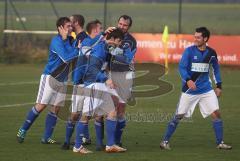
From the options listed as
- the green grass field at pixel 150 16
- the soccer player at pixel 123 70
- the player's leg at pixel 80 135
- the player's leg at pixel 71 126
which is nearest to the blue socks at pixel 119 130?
the soccer player at pixel 123 70

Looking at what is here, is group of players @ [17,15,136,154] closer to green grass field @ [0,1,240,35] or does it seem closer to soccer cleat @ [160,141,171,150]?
soccer cleat @ [160,141,171,150]

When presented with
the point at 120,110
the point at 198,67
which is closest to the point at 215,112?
the point at 198,67

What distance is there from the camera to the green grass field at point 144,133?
1243cm

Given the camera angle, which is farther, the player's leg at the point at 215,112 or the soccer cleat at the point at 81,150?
the player's leg at the point at 215,112

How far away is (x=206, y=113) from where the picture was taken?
13.5m

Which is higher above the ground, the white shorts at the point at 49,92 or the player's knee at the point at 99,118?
the white shorts at the point at 49,92

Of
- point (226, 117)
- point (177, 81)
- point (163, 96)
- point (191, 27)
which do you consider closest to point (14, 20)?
point (191, 27)

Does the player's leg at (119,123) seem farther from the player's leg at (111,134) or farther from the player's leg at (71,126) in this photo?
the player's leg at (71,126)

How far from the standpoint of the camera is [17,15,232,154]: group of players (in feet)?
41.7

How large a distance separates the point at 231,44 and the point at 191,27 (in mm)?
10797

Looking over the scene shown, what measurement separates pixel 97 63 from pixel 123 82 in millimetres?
1100

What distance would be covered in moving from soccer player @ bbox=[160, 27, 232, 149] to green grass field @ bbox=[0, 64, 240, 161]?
388 millimetres

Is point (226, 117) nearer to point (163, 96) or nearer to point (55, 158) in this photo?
point (163, 96)

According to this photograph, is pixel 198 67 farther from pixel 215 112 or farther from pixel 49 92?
pixel 49 92
